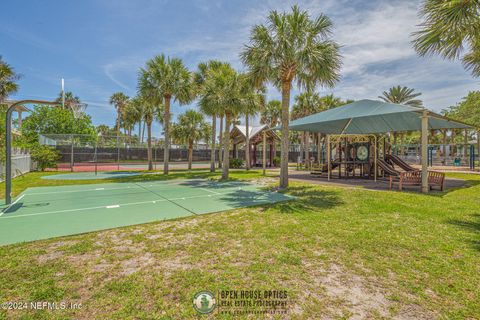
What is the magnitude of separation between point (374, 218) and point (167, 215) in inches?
201

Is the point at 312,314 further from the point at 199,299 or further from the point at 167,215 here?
the point at 167,215

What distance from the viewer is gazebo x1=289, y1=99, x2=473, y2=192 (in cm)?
963

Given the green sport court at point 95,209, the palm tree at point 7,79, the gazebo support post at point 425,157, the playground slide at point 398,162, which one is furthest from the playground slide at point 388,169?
the palm tree at point 7,79

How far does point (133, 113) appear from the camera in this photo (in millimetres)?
24047

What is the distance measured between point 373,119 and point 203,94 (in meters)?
11.3

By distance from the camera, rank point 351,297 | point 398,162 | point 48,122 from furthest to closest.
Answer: point 48,122
point 398,162
point 351,297

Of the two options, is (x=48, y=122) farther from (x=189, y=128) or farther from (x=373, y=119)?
(x=373, y=119)

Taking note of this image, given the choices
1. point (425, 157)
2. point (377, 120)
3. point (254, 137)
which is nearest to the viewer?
point (425, 157)

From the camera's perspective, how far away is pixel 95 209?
6.73 m

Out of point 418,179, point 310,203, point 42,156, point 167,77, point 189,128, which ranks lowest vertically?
point 310,203

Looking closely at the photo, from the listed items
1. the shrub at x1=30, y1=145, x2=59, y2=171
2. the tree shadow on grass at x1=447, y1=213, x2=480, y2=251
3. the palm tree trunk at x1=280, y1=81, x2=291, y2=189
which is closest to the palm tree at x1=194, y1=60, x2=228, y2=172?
the palm tree trunk at x1=280, y1=81, x2=291, y2=189

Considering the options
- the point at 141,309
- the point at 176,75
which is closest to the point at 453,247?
the point at 141,309

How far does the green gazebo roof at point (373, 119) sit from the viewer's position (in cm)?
1132

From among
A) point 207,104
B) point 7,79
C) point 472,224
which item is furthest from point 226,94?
point 7,79
